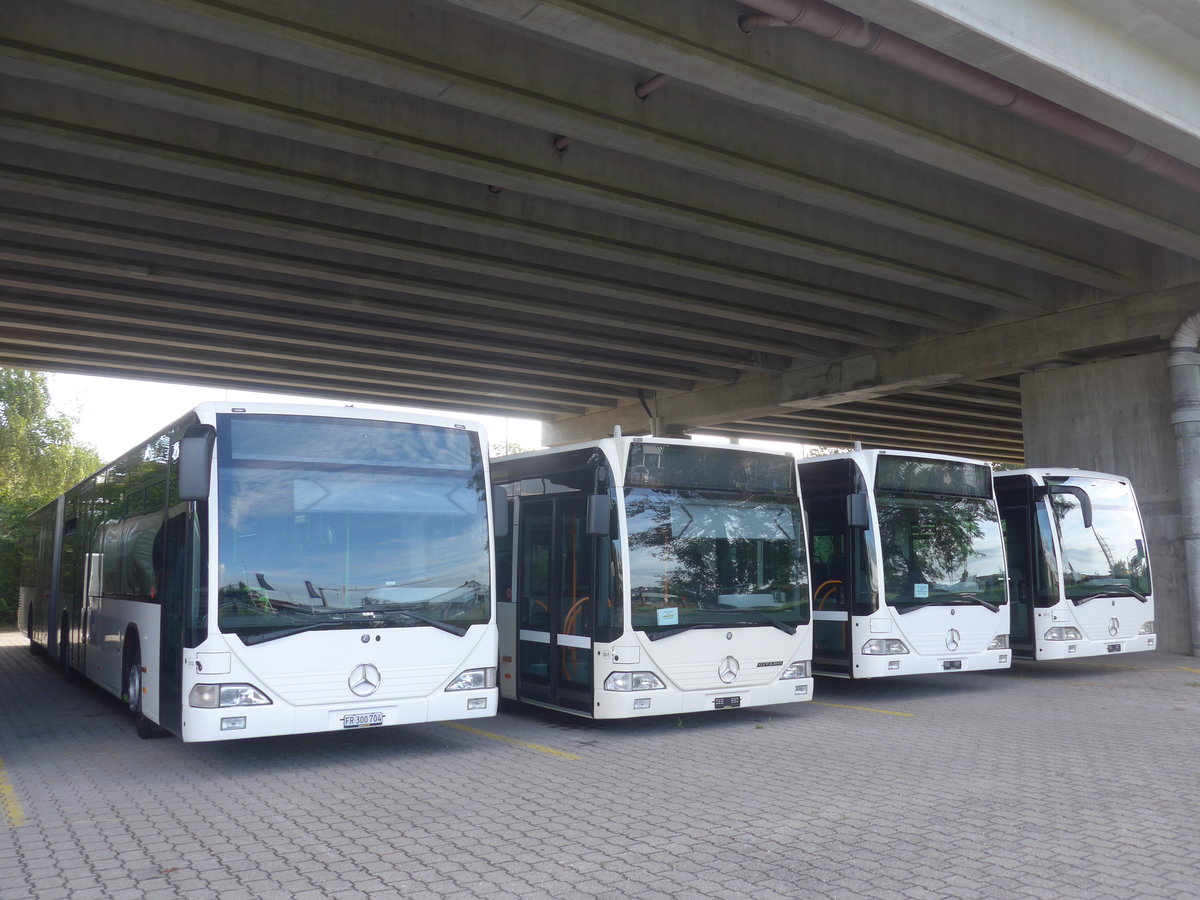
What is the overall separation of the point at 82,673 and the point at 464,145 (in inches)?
327

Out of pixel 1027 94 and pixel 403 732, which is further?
pixel 1027 94

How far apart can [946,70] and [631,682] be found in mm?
7089

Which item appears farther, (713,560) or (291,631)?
(713,560)

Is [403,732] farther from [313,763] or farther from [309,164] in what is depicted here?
[309,164]

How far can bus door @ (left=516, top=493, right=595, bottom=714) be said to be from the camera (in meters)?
9.87

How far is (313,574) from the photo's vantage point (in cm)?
811

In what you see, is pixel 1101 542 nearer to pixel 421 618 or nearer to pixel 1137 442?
pixel 1137 442

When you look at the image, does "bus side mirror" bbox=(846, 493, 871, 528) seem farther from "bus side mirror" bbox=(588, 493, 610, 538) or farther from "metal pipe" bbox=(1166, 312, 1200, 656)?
"metal pipe" bbox=(1166, 312, 1200, 656)

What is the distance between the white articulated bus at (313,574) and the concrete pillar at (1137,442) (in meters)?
15.2

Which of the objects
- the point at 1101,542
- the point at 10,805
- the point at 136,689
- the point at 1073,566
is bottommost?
the point at 10,805

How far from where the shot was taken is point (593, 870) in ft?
18.0

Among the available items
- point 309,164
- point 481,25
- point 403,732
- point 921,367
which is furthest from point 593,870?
point 921,367

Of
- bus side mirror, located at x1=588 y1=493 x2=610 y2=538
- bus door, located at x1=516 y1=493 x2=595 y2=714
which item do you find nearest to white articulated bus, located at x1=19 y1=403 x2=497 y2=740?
bus side mirror, located at x1=588 y1=493 x2=610 y2=538

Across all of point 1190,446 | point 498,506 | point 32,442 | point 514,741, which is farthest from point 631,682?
A: point 32,442
